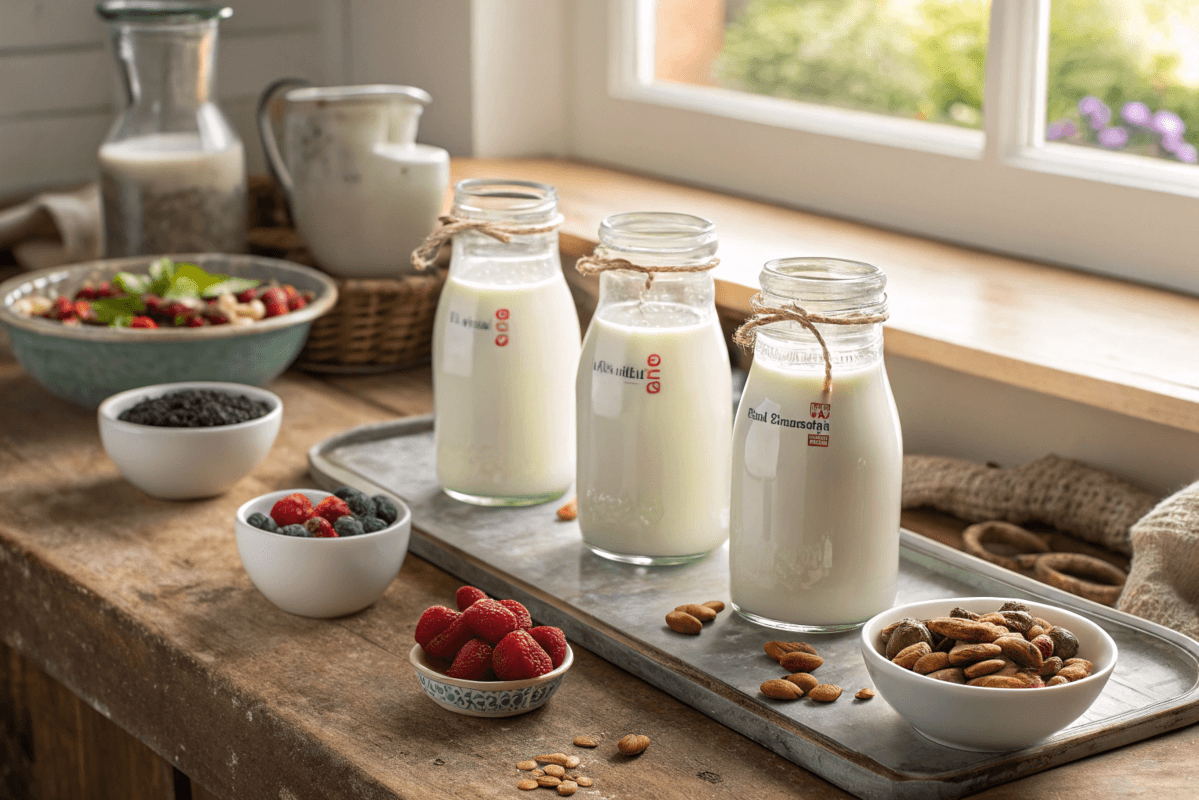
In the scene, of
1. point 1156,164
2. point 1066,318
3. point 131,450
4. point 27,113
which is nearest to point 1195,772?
point 1066,318

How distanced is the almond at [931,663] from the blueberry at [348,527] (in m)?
0.44

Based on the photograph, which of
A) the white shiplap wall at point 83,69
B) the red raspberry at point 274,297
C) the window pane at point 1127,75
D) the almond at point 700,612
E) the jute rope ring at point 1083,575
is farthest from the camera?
the white shiplap wall at point 83,69

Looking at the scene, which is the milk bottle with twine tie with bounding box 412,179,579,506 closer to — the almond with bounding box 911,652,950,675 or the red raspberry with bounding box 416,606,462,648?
the red raspberry with bounding box 416,606,462,648

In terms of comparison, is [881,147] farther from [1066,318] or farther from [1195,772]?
[1195,772]

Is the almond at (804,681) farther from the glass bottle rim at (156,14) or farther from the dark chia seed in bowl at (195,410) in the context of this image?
the glass bottle rim at (156,14)

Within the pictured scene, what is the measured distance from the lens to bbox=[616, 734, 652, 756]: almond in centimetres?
86

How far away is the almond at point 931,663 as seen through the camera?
814 millimetres

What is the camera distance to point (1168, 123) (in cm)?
142

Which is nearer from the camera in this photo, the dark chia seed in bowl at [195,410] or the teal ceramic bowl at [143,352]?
the dark chia seed in bowl at [195,410]

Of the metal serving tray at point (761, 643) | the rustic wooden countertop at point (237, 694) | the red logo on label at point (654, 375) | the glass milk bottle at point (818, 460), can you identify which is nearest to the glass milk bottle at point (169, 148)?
the rustic wooden countertop at point (237, 694)

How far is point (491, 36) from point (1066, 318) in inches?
40.5

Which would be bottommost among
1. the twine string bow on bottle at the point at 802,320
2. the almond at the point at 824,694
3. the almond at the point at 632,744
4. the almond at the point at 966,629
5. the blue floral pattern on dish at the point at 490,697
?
the almond at the point at 632,744

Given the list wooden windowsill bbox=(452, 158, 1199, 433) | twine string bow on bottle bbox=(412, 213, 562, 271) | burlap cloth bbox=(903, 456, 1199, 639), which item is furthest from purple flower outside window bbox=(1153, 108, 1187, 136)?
twine string bow on bottle bbox=(412, 213, 562, 271)

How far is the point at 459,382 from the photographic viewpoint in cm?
120
